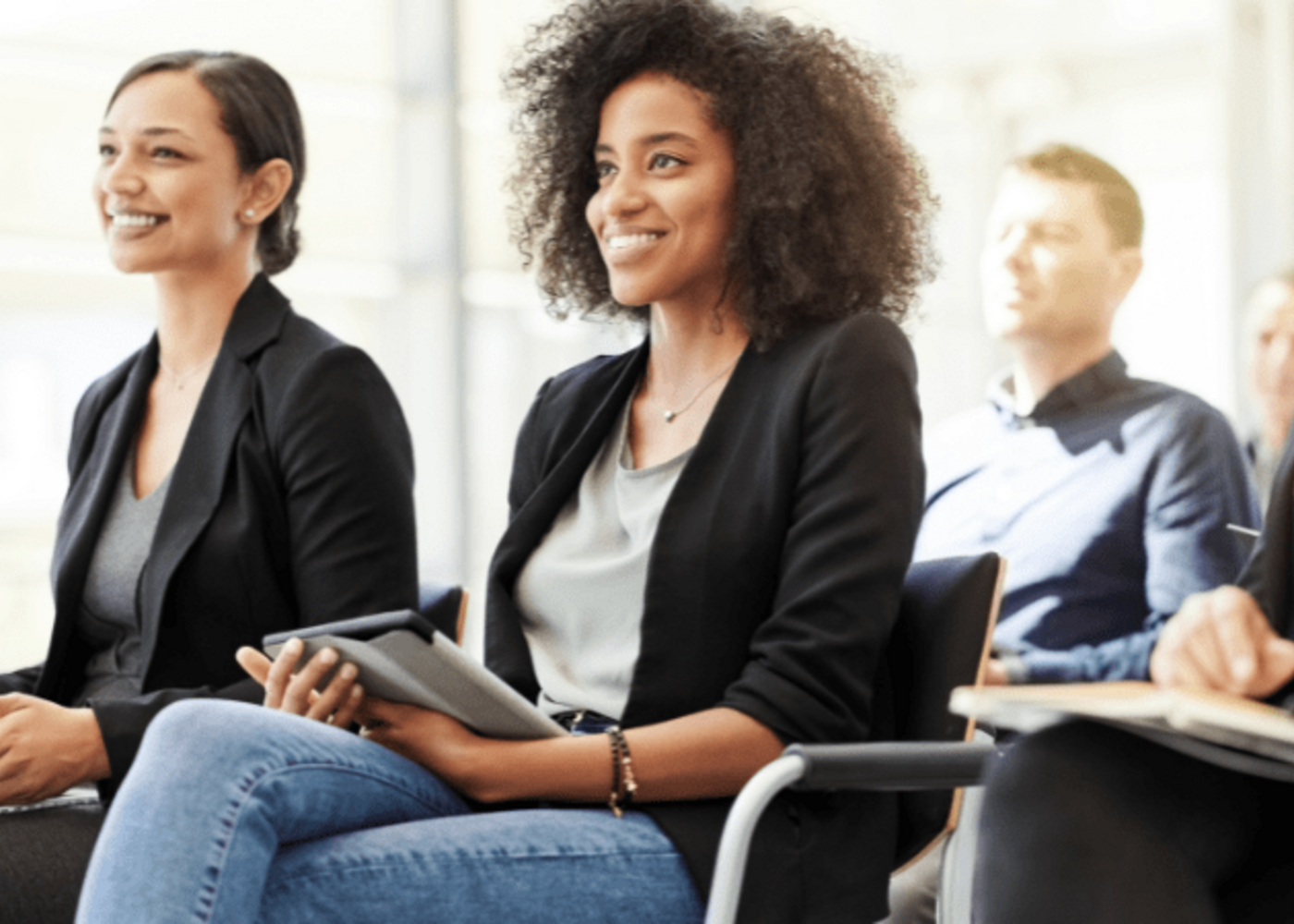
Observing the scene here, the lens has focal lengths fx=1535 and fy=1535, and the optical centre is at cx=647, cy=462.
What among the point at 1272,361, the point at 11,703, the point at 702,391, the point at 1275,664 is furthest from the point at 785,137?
the point at 1272,361

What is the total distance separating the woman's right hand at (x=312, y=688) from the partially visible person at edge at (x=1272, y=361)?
218 cm

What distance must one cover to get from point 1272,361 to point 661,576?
2.08 m

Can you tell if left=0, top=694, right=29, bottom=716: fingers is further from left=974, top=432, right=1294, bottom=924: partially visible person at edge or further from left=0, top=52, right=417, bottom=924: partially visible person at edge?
left=974, top=432, right=1294, bottom=924: partially visible person at edge

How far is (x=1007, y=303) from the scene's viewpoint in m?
2.44

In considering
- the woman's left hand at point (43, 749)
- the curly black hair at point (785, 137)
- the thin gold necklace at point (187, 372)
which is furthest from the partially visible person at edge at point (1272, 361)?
the woman's left hand at point (43, 749)

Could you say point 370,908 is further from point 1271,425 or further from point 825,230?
point 1271,425

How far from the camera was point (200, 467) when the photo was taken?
1.86 metres

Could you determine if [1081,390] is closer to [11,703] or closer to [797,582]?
[797,582]

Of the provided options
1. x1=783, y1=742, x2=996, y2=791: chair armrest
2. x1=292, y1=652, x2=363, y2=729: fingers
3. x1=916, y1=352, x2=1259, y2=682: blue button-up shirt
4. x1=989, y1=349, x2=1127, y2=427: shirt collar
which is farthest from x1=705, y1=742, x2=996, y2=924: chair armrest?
x1=989, y1=349, x2=1127, y2=427: shirt collar

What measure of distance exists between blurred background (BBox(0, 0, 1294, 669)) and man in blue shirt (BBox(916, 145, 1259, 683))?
0.16 m

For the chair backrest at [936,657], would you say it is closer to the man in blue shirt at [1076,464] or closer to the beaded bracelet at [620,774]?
the beaded bracelet at [620,774]

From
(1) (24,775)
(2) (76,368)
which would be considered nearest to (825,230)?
(1) (24,775)

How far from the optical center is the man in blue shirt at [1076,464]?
213 centimetres

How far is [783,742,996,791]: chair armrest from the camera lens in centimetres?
122
